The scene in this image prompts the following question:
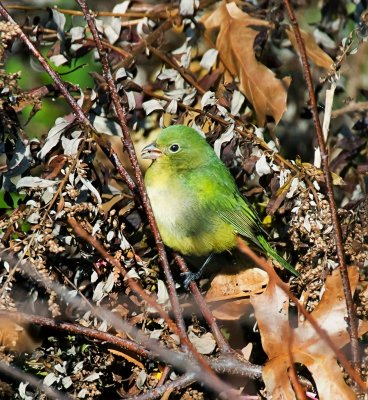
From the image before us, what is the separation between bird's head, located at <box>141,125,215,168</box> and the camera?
3906mm

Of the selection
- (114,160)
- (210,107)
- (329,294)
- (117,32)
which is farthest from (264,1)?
(329,294)

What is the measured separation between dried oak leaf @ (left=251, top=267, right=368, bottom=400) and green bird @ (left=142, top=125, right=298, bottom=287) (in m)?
0.93

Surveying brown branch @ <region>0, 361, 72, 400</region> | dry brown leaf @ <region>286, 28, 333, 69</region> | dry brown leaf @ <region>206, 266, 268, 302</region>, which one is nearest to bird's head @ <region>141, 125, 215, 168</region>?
dry brown leaf @ <region>206, 266, 268, 302</region>

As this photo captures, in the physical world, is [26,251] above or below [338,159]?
above

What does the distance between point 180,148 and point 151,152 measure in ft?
0.54

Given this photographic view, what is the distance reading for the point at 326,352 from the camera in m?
2.72

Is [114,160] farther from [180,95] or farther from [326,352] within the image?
[326,352]

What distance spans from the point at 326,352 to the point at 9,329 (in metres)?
1.18

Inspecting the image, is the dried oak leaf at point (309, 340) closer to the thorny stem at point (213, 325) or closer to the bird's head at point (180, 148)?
the thorny stem at point (213, 325)

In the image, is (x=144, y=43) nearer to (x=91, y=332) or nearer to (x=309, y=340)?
(x=91, y=332)

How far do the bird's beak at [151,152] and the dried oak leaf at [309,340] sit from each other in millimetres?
1393

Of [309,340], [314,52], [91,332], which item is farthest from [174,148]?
[309,340]

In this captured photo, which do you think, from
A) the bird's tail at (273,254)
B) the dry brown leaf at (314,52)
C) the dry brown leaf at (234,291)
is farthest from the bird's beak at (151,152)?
the dry brown leaf at (314,52)

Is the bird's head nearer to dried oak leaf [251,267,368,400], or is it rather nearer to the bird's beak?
the bird's beak
